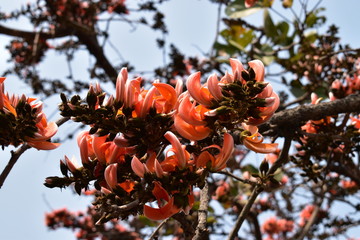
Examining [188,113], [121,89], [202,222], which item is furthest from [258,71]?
[202,222]

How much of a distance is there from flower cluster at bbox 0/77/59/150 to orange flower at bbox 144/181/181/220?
265 mm

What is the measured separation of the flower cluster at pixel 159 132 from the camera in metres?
0.74

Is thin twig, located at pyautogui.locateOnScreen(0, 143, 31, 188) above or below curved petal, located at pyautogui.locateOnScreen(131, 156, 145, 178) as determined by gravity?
above

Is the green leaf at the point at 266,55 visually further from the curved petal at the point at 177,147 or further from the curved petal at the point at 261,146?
the curved petal at the point at 177,147

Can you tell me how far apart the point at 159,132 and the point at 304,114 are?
67cm

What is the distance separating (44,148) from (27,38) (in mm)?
2669

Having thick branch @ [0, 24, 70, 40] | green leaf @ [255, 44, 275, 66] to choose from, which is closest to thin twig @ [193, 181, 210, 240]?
A: green leaf @ [255, 44, 275, 66]

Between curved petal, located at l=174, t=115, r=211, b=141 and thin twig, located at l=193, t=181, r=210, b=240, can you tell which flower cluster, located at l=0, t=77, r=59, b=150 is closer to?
curved petal, located at l=174, t=115, r=211, b=141

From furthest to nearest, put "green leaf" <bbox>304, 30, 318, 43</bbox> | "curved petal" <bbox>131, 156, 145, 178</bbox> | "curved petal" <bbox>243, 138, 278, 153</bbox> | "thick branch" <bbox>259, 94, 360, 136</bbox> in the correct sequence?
1. "green leaf" <bbox>304, 30, 318, 43</bbox>
2. "thick branch" <bbox>259, 94, 360, 136</bbox>
3. "curved petal" <bbox>243, 138, 278, 153</bbox>
4. "curved petal" <bbox>131, 156, 145, 178</bbox>

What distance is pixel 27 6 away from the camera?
3080 mm

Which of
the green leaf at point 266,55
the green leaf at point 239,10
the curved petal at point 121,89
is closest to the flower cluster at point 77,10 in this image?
the green leaf at point 239,10

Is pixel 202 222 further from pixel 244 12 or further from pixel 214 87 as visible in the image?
pixel 244 12

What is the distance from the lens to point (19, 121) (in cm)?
82

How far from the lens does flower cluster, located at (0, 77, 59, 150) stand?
31.5 inches
